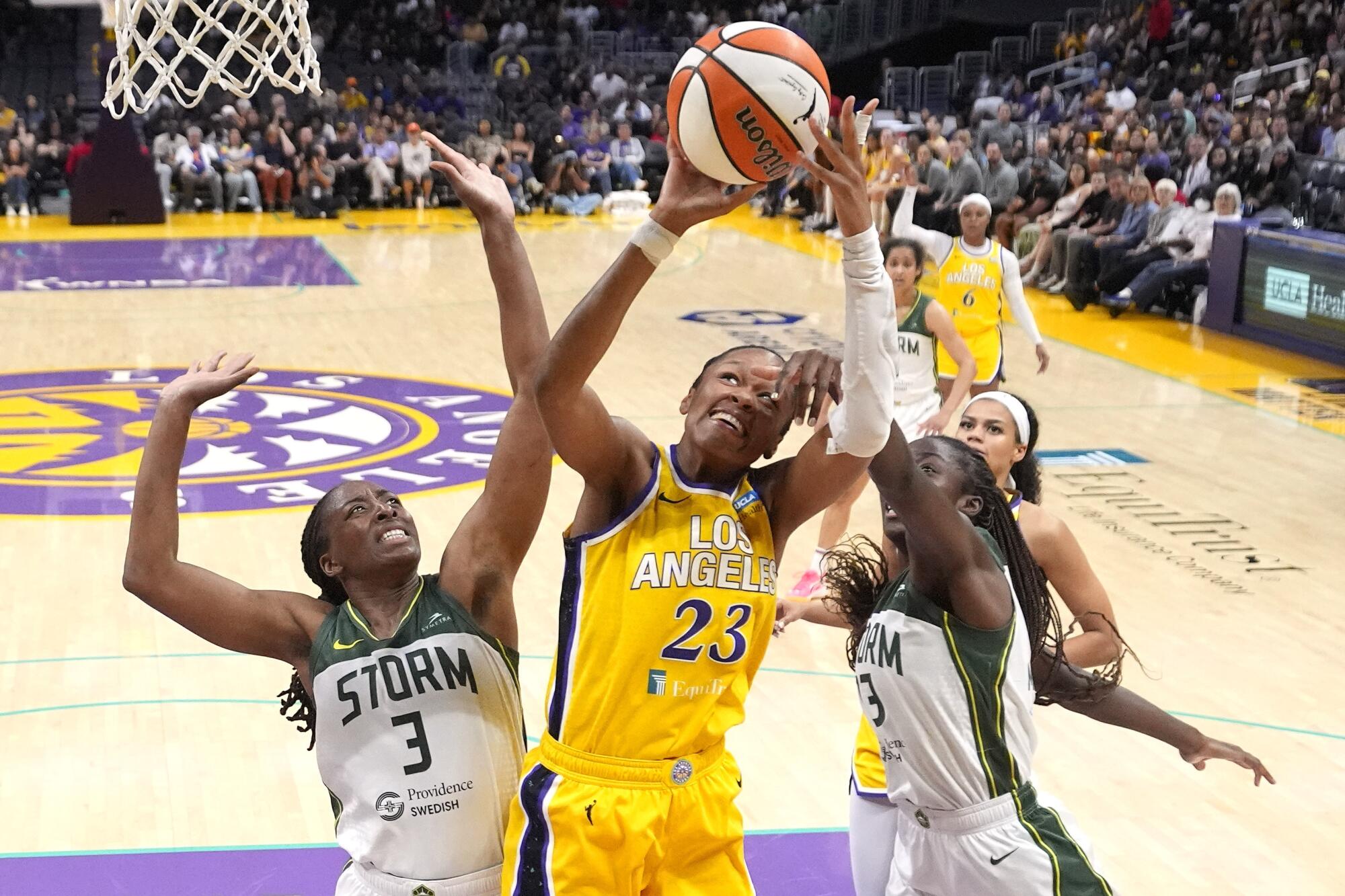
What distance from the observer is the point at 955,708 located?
320 cm

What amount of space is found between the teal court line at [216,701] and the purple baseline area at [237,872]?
1306 mm

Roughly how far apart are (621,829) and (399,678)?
569 mm

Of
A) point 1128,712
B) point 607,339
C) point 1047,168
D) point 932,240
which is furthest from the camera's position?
point 1047,168

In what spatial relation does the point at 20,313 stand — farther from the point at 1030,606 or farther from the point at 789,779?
the point at 1030,606

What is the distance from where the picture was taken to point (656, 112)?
87.5 ft

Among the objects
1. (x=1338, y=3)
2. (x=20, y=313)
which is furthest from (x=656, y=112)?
(x=20, y=313)

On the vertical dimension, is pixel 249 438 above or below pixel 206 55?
below

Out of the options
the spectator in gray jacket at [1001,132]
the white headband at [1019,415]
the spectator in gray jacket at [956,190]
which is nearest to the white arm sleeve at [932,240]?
the white headband at [1019,415]

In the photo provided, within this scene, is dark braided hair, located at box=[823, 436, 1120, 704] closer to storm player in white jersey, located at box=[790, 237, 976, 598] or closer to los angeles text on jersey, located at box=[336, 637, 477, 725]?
los angeles text on jersey, located at box=[336, 637, 477, 725]

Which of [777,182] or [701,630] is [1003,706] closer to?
[701,630]

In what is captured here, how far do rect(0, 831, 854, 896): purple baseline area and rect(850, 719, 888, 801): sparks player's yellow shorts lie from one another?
96cm

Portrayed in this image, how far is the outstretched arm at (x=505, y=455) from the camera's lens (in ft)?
10.7

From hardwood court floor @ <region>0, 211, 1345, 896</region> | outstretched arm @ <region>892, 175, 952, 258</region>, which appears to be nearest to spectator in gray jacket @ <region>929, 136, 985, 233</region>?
hardwood court floor @ <region>0, 211, 1345, 896</region>

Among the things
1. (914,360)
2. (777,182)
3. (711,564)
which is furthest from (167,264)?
(711,564)
